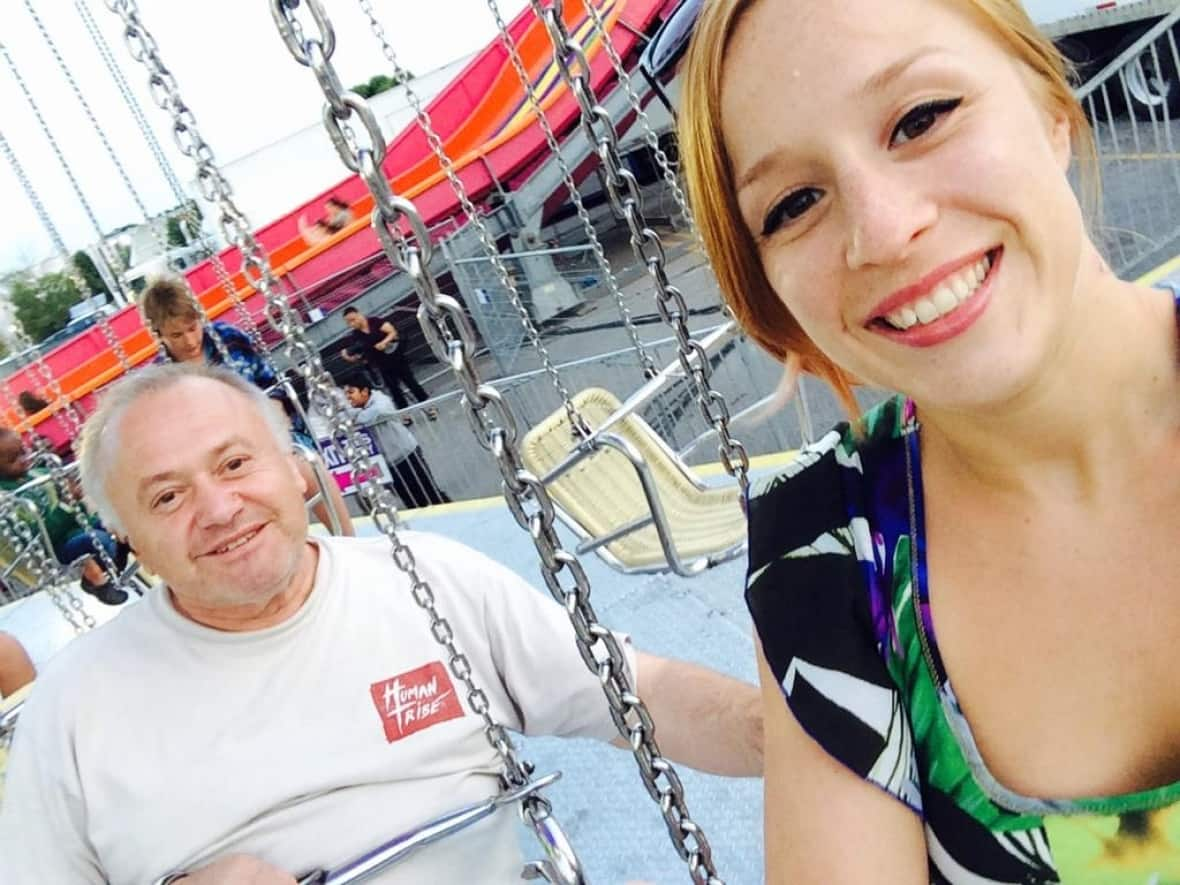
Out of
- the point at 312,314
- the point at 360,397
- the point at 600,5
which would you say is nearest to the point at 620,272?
the point at 600,5

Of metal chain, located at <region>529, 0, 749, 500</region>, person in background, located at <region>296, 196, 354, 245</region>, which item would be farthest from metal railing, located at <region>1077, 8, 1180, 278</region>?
person in background, located at <region>296, 196, 354, 245</region>

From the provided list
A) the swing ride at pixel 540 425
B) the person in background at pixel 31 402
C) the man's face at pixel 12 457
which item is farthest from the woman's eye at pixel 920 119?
the person in background at pixel 31 402

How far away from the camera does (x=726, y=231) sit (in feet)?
2.72

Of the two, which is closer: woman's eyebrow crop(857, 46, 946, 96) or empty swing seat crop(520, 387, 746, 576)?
woman's eyebrow crop(857, 46, 946, 96)

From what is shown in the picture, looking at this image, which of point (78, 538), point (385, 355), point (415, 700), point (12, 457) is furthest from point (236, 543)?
point (385, 355)

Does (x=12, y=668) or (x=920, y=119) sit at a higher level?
(x=920, y=119)

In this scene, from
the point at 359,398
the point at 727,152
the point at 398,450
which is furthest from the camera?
A: the point at 359,398

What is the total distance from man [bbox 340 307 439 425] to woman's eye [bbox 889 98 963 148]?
563cm

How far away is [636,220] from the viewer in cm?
113

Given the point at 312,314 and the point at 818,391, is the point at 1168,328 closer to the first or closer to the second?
the point at 818,391

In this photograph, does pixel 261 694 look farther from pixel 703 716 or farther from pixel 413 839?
pixel 703 716

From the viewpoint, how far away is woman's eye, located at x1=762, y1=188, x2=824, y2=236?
744 millimetres

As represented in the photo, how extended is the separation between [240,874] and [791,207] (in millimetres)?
1032

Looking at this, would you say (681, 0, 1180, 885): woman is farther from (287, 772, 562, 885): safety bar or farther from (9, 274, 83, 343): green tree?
(9, 274, 83, 343): green tree
